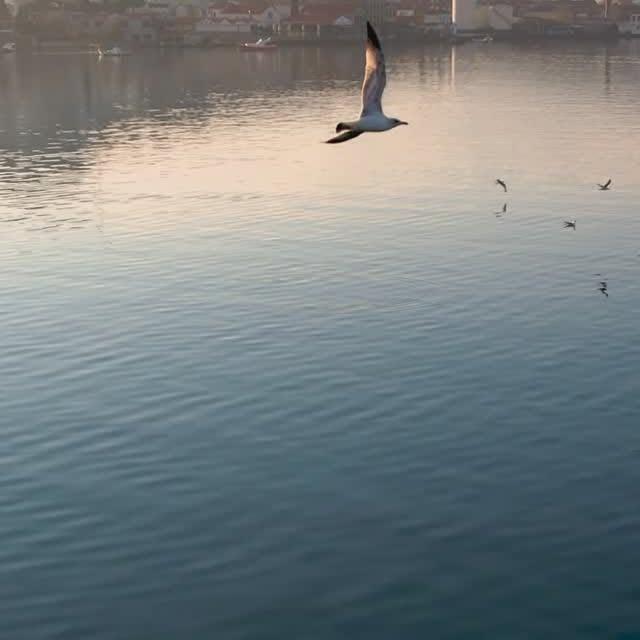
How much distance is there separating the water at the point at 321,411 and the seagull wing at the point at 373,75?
401 inches

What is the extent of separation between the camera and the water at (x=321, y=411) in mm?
27516

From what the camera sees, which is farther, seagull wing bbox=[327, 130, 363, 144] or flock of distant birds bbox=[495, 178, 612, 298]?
flock of distant birds bbox=[495, 178, 612, 298]

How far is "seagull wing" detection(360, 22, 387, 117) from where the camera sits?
3106 cm

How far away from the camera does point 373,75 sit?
3256 centimetres

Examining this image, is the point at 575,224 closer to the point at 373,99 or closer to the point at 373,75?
the point at 373,99

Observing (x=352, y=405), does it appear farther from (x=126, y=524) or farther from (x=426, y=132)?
(x=426, y=132)

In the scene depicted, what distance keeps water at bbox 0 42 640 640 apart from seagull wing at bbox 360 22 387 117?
1018 cm

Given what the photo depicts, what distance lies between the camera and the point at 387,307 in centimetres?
5144

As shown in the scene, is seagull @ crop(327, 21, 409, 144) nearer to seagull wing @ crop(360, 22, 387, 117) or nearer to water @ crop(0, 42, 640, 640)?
seagull wing @ crop(360, 22, 387, 117)

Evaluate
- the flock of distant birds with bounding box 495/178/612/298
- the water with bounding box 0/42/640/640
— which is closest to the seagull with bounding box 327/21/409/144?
the water with bounding box 0/42/640/640

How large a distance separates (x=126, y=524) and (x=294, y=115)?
4414 inches

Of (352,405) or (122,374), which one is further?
(122,374)

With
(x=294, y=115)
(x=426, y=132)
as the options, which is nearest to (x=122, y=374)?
(x=426, y=132)

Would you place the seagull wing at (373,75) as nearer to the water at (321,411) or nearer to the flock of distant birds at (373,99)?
the flock of distant birds at (373,99)
